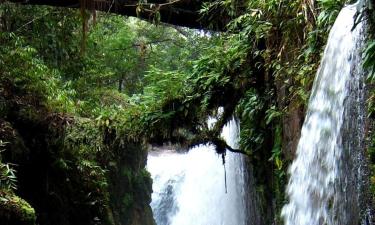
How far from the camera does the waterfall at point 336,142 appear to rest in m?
3.48

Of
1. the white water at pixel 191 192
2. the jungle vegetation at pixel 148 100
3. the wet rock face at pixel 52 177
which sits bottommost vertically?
the white water at pixel 191 192

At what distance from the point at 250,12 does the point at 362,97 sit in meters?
3.15

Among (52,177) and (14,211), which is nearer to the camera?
(14,211)

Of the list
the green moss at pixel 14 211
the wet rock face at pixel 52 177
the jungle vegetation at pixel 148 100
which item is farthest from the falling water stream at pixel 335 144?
the wet rock face at pixel 52 177

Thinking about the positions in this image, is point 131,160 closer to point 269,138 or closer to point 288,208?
point 269,138

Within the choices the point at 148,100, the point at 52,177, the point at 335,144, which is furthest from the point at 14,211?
the point at 335,144

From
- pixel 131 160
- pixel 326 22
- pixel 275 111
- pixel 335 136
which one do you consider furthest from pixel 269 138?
pixel 131 160

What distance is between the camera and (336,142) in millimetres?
3721

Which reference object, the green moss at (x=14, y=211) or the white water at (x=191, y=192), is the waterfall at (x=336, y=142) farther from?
the white water at (x=191, y=192)

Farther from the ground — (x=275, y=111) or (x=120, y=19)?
(x=120, y=19)

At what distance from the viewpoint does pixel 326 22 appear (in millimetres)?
4473

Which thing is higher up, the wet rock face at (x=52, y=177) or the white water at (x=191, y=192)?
the wet rock face at (x=52, y=177)

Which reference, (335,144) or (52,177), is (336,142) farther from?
(52,177)

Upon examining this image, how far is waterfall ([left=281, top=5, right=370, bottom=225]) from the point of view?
3480mm
